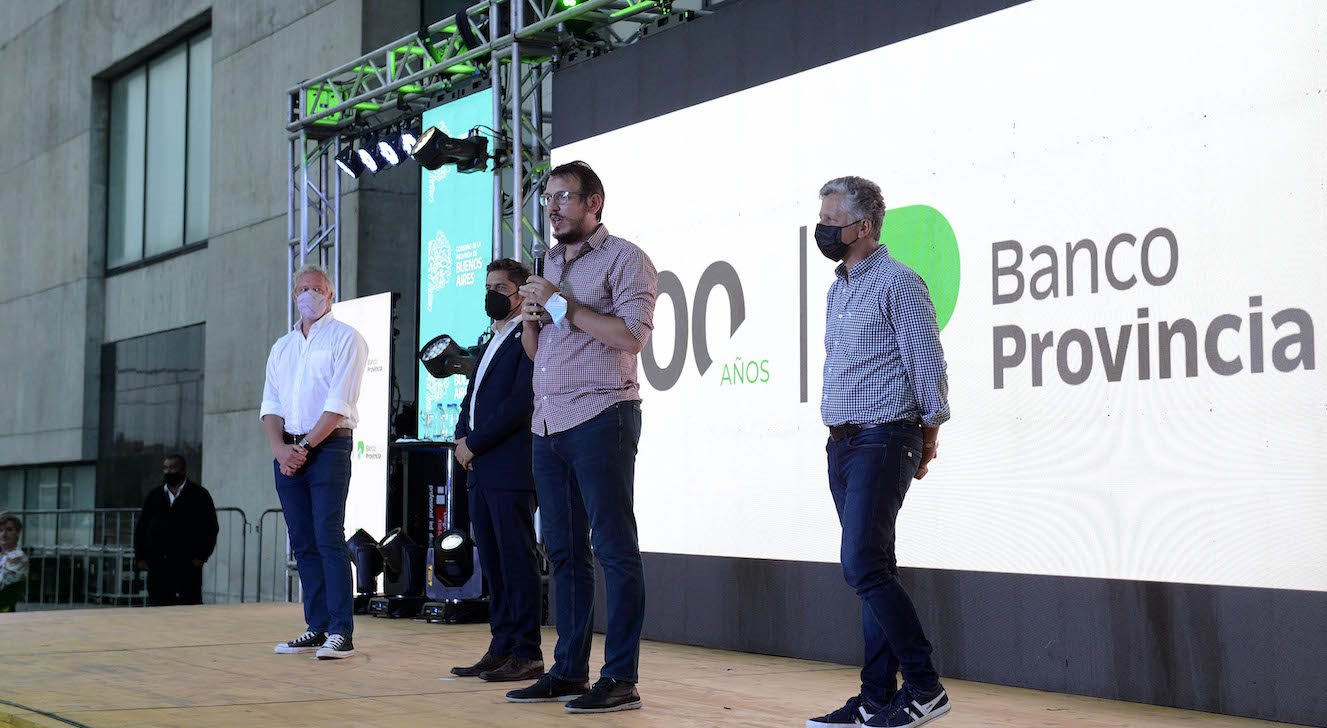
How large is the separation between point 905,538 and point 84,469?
13548 mm

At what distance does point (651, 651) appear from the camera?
629cm

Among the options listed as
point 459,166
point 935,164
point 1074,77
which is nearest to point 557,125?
point 459,166

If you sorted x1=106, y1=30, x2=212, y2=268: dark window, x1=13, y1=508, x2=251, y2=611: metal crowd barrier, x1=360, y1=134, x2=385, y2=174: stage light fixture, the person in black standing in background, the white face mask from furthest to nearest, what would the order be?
1. x1=106, y1=30, x2=212, y2=268: dark window
2. x1=13, y1=508, x2=251, y2=611: metal crowd barrier
3. x1=360, y1=134, x2=385, y2=174: stage light fixture
4. the person in black standing in background
5. the white face mask

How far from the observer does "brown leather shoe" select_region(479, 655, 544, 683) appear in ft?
15.8

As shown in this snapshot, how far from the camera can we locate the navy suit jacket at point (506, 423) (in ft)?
15.7

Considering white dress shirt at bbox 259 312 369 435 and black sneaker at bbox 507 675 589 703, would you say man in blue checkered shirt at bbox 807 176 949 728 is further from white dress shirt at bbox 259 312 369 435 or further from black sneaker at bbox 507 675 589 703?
white dress shirt at bbox 259 312 369 435

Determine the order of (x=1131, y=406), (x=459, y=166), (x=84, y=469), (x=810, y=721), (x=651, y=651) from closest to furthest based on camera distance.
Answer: (x=810, y=721) → (x=1131, y=406) → (x=651, y=651) → (x=459, y=166) → (x=84, y=469)

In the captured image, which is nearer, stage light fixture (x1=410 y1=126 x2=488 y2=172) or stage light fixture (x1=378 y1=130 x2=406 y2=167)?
stage light fixture (x1=410 y1=126 x2=488 y2=172)

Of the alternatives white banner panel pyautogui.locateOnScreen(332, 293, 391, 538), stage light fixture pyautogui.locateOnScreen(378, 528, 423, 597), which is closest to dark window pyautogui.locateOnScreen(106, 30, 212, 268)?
white banner panel pyautogui.locateOnScreen(332, 293, 391, 538)

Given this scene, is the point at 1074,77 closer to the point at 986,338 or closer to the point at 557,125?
the point at 986,338

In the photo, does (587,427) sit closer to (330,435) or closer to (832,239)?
(832,239)

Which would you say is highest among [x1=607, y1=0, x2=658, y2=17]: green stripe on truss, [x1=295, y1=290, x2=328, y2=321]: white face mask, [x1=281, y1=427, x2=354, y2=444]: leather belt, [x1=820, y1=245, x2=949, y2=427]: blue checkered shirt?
[x1=607, y1=0, x2=658, y2=17]: green stripe on truss

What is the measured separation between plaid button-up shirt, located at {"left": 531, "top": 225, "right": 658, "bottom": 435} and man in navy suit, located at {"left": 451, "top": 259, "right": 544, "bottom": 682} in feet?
1.98

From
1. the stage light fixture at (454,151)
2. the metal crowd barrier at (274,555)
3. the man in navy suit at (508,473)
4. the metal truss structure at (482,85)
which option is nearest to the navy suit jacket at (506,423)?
the man in navy suit at (508,473)
